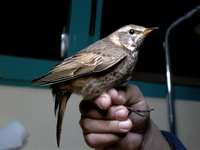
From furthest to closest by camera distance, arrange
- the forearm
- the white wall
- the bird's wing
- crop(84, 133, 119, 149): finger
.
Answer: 1. the white wall
2. the forearm
3. crop(84, 133, 119, 149): finger
4. the bird's wing

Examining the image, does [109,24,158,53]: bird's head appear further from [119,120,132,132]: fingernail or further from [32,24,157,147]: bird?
[119,120,132,132]: fingernail

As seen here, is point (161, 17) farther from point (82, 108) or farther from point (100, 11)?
point (82, 108)

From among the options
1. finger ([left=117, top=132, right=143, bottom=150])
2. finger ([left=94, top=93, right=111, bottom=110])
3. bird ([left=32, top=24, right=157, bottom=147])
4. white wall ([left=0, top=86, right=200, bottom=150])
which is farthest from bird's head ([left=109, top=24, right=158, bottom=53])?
white wall ([left=0, top=86, right=200, bottom=150])

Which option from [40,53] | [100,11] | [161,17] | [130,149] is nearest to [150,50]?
[161,17]

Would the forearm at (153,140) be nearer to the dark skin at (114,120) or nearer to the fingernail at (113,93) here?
the dark skin at (114,120)

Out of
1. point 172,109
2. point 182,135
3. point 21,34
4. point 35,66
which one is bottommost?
point 182,135

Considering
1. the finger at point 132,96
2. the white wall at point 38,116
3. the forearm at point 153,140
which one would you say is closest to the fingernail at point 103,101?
the finger at point 132,96

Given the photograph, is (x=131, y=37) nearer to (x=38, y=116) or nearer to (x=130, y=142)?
(x=130, y=142)
